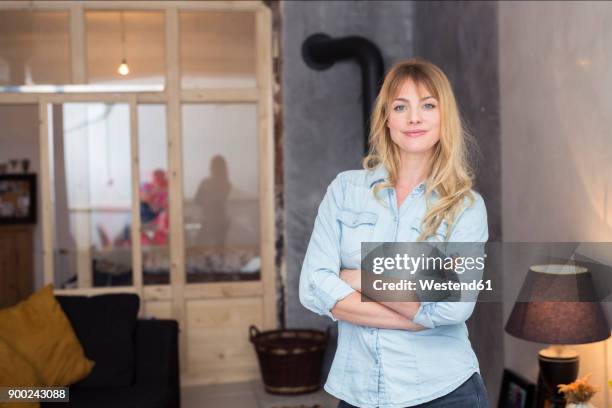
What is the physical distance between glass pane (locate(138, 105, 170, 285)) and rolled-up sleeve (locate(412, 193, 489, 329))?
391 centimetres

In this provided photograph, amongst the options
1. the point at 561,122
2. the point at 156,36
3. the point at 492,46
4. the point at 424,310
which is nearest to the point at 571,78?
the point at 561,122

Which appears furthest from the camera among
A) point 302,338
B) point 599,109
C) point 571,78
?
point 302,338

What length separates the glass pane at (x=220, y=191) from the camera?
17.9 feet

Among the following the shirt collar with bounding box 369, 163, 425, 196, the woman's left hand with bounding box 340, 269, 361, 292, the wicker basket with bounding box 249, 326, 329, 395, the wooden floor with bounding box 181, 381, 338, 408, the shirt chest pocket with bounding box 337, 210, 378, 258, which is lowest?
the wooden floor with bounding box 181, 381, 338, 408

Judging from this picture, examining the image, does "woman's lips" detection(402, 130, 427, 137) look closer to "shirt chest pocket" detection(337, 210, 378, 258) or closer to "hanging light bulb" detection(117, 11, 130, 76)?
"shirt chest pocket" detection(337, 210, 378, 258)

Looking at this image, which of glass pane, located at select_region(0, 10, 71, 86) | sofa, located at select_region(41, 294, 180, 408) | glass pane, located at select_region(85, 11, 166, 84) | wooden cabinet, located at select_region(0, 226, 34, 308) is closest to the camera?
sofa, located at select_region(41, 294, 180, 408)

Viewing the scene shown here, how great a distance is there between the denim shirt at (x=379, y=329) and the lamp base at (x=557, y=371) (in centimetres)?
149

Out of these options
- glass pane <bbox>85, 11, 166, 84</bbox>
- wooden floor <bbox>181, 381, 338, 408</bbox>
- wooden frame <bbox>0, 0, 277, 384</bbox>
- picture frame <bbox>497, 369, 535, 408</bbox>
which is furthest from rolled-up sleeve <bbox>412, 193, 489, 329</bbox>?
glass pane <bbox>85, 11, 166, 84</bbox>

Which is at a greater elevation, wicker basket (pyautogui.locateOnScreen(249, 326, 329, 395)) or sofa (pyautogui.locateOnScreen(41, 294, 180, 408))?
sofa (pyautogui.locateOnScreen(41, 294, 180, 408))

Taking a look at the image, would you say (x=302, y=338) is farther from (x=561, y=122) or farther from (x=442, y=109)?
(x=442, y=109)

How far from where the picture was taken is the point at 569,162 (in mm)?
3307

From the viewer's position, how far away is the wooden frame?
526 centimetres

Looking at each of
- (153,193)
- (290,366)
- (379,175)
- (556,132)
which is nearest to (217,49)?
(153,193)

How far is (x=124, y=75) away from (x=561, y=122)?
126 inches
